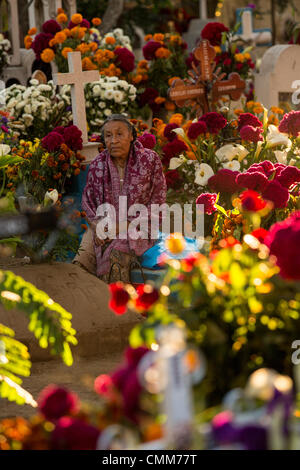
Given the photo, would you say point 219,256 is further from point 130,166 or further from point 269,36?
point 269,36

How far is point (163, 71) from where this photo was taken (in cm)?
889

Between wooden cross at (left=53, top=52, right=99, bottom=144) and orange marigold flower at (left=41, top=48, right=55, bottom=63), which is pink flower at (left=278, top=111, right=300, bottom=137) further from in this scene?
orange marigold flower at (left=41, top=48, right=55, bottom=63)

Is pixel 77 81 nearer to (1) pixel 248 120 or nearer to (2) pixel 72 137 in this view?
(2) pixel 72 137

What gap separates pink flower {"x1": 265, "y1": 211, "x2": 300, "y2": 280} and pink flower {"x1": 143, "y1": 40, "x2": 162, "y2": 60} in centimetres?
706

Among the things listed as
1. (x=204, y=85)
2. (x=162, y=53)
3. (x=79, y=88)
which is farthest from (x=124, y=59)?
(x=79, y=88)

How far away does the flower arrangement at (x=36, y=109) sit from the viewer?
713 cm

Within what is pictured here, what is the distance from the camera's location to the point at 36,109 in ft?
23.4

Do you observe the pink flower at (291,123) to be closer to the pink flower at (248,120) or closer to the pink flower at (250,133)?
the pink flower at (250,133)

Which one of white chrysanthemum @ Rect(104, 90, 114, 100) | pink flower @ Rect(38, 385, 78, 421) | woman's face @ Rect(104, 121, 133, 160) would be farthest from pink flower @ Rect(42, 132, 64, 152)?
pink flower @ Rect(38, 385, 78, 421)

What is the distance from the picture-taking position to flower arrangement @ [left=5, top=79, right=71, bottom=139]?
7133 mm
